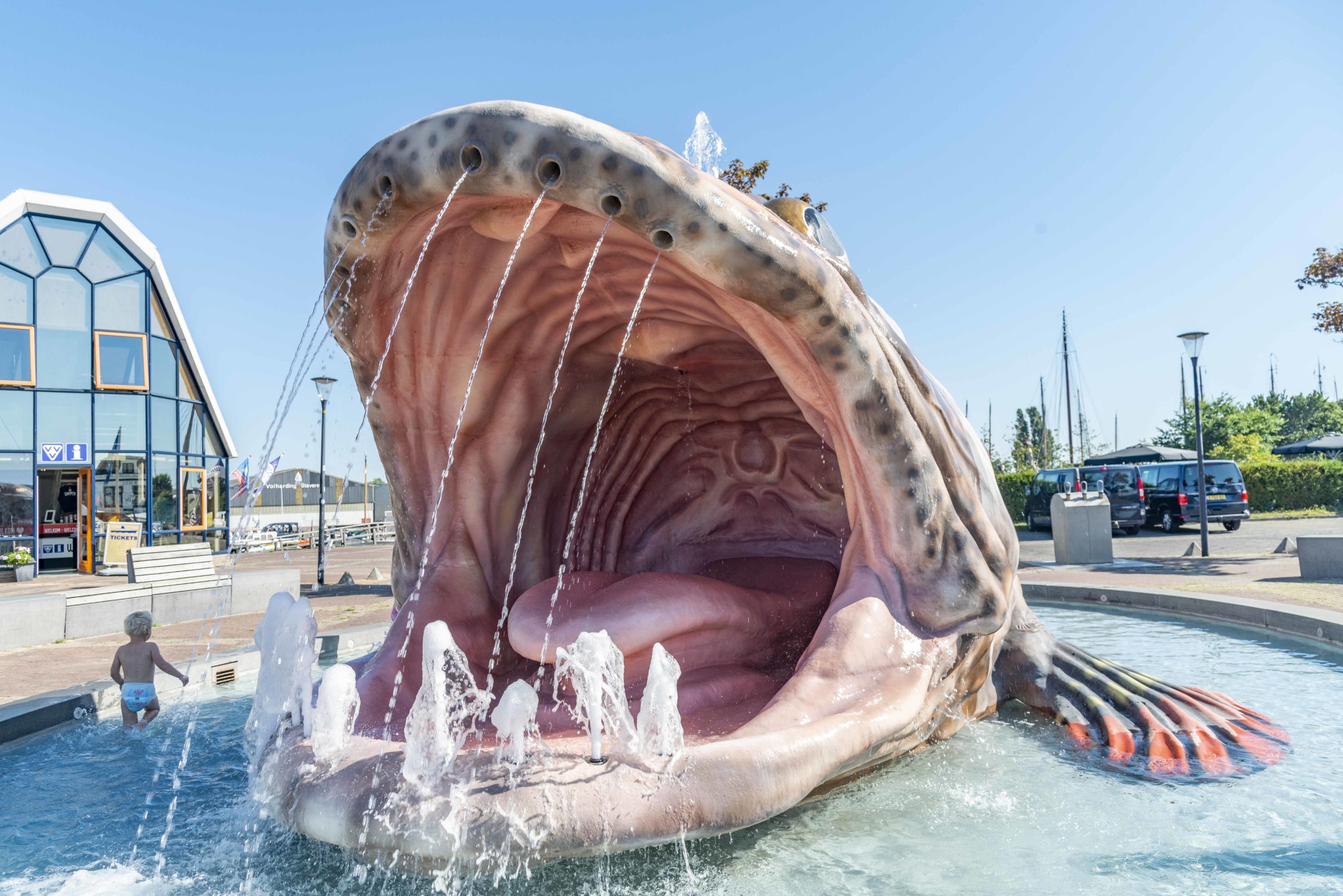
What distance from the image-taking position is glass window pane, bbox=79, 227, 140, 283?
19703 mm

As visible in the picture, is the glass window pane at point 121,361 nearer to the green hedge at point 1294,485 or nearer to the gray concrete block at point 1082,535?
the gray concrete block at point 1082,535

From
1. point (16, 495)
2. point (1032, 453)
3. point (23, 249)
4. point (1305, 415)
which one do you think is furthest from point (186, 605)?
point (1305, 415)

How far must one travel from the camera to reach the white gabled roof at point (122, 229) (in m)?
A: 18.6

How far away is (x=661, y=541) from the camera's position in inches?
155

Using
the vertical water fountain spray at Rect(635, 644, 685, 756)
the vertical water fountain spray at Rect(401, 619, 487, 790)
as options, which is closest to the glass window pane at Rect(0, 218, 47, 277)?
the vertical water fountain spray at Rect(401, 619, 487, 790)

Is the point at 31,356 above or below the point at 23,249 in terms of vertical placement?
below

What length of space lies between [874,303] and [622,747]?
1.79 m

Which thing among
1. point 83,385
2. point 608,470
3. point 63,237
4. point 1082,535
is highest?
point 63,237

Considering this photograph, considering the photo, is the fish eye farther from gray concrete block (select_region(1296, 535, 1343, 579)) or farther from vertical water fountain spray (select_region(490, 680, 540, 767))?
gray concrete block (select_region(1296, 535, 1343, 579))

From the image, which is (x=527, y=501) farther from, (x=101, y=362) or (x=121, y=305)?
(x=121, y=305)

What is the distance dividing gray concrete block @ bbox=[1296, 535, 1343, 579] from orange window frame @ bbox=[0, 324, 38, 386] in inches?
888

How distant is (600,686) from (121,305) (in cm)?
2224

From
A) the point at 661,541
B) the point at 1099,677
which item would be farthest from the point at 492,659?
the point at 1099,677

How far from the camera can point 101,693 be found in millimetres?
5242
